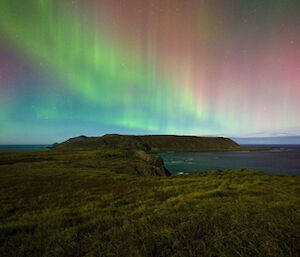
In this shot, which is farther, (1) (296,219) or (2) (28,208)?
(2) (28,208)

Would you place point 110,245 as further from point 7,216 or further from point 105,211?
point 7,216

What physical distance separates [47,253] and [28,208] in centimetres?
528

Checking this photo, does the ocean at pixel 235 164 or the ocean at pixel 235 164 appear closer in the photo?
the ocean at pixel 235 164

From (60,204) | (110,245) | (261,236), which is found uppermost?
(261,236)

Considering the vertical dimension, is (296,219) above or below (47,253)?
above

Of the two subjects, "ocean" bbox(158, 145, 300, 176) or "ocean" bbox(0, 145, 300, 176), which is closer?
"ocean" bbox(158, 145, 300, 176)

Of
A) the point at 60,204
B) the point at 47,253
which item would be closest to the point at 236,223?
the point at 47,253

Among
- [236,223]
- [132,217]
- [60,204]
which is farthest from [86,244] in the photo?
[60,204]

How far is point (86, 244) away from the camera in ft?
→ 10.0

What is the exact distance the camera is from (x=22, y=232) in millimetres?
4086

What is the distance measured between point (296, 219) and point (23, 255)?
706 cm

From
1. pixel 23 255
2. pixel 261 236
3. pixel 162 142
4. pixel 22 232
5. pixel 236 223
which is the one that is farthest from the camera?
pixel 162 142

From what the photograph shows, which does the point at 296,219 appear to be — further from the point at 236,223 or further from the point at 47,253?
the point at 47,253

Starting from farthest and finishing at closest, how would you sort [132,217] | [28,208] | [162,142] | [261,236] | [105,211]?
[162,142], [28,208], [105,211], [132,217], [261,236]
